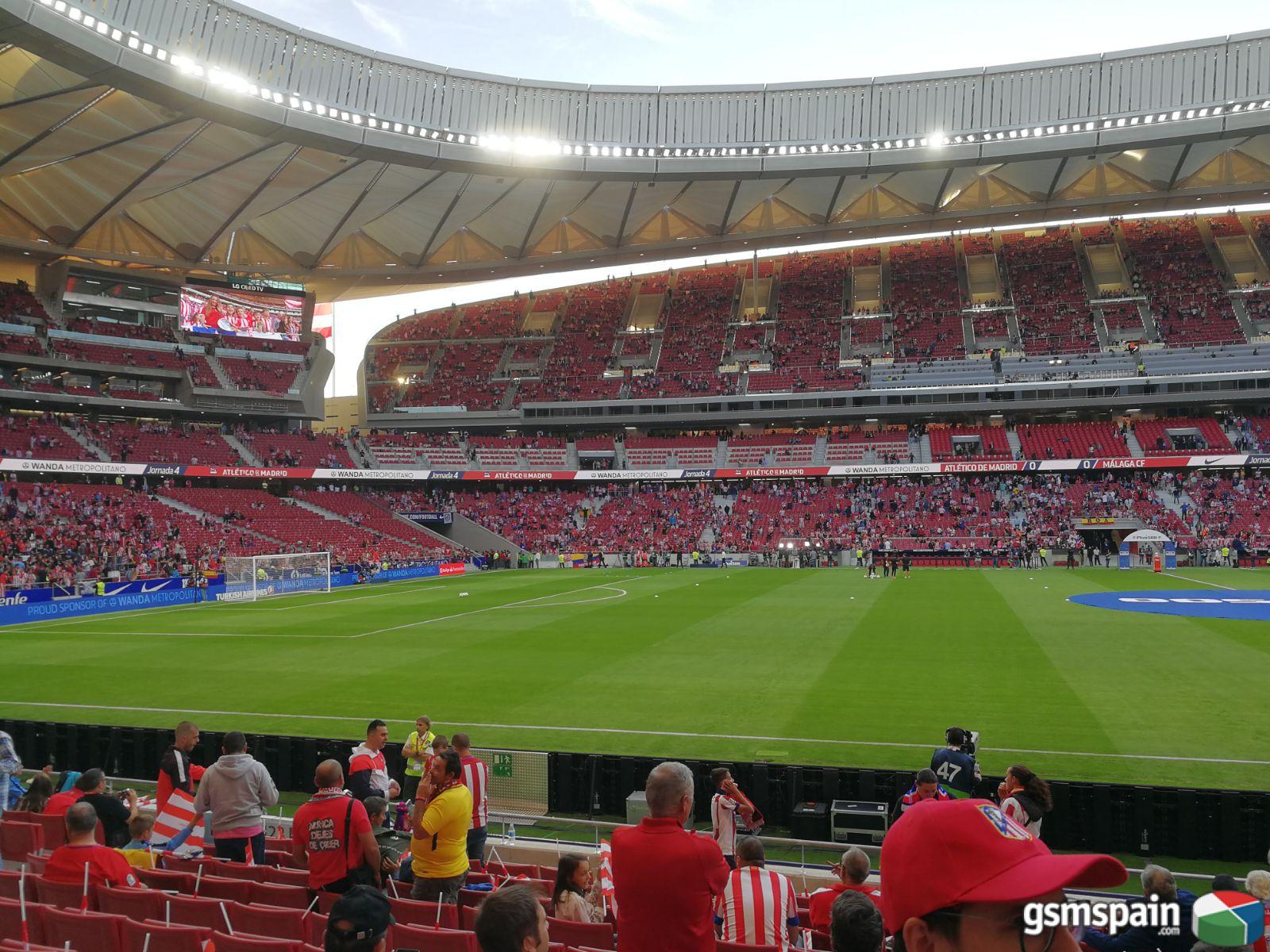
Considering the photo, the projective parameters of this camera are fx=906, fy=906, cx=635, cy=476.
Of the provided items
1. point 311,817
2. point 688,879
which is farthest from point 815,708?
point 688,879

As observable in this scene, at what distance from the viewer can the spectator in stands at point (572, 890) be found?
5770 millimetres

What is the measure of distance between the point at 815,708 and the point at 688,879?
13.5 meters

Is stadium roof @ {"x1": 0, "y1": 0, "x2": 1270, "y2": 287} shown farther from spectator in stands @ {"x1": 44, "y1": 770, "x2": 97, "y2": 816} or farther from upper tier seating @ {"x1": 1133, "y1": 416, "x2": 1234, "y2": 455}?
spectator in stands @ {"x1": 44, "y1": 770, "x2": 97, "y2": 816}

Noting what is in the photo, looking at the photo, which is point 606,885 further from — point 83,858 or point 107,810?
point 107,810

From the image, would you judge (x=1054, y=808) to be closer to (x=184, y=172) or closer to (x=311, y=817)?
(x=311, y=817)

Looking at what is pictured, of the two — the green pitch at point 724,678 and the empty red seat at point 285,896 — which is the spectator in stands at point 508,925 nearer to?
the empty red seat at point 285,896

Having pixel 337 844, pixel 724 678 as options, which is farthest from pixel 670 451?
pixel 337 844

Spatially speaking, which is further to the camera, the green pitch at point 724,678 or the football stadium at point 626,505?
the green pitch at point 724,678

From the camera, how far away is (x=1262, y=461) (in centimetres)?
5591

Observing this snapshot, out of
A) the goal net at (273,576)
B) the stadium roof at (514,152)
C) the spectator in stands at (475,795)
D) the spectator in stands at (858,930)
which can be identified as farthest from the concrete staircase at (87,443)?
the spectator in stands at (858,930)

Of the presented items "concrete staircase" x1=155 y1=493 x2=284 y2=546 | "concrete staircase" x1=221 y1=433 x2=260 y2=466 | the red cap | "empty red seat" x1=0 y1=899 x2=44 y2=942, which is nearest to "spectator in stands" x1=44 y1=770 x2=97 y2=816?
"empty red seat" x1=0 y1=899 x2=44 y2=942

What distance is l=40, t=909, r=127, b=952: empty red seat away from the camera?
5637 mm

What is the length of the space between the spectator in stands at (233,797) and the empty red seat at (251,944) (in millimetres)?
2714

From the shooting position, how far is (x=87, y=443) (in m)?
54.9
